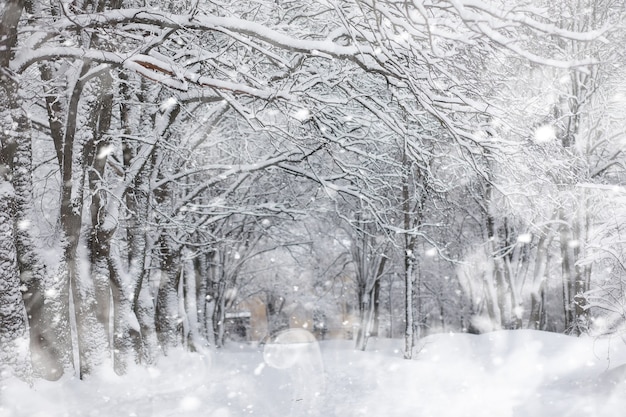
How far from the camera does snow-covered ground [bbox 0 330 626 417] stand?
6.65m

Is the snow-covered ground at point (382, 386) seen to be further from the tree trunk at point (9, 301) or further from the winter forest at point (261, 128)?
the winter forest at point (261, 128)

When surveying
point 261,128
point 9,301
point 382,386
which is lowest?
point 382,386

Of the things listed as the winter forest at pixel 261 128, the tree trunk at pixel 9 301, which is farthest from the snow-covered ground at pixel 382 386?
the winter forest at pixel 261 128

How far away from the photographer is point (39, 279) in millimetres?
7105

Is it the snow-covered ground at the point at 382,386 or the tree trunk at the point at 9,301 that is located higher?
the tree trunk at the point at 9,301

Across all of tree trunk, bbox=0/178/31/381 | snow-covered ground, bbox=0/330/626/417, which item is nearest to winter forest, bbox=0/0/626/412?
tree trunk, bbox=0/178/31/381

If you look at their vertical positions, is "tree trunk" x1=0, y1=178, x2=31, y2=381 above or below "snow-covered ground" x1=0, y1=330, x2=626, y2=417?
above

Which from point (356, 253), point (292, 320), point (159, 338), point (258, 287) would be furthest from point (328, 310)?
point (159, 338)

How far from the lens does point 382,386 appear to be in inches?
362

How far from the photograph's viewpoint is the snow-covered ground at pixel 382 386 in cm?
665

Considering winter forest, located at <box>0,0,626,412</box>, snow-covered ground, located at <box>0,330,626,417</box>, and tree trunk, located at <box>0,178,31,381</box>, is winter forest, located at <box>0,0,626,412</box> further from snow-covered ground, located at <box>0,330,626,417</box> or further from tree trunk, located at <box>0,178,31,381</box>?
snow-covered ground, located at <box>0,330,626,417</box>

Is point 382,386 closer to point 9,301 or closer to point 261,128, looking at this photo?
point 261,128

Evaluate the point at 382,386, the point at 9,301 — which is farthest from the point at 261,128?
the point at 382,386

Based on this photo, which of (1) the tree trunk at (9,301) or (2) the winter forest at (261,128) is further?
(1) the tree trunk at (9,301)
